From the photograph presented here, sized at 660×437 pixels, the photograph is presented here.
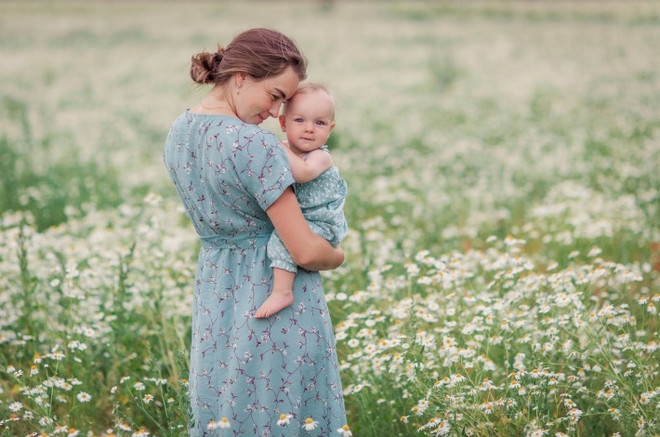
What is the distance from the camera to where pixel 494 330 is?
3.67m

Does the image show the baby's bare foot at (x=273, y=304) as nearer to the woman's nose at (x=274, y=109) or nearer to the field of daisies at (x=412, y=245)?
the field of daisies at (x=412, y=245)

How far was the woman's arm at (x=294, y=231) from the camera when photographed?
279 centimetres

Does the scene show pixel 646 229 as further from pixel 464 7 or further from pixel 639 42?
pixel 464 7

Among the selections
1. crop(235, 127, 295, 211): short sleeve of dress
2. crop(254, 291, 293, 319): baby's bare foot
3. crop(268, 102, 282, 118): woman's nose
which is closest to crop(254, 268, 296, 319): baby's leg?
crop(254, 291, 293, 319): baby's bare foot

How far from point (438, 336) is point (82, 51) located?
70.3ft

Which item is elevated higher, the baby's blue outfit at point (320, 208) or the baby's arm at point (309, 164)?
the baby's arm at point (309, 164)

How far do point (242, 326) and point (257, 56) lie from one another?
100cm

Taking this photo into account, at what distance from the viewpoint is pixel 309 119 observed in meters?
2.91

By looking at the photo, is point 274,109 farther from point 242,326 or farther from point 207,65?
point 242,326

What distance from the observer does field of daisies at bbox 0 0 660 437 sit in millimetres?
3453

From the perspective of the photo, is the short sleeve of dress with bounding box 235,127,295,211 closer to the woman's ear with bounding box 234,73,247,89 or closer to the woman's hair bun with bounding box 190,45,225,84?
the woman's ear with bounding box 234,73,247,89

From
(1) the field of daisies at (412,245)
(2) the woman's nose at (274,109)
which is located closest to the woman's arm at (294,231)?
(2) the woman's nose at (274,109)

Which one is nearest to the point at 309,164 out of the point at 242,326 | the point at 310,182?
the point at 310,182

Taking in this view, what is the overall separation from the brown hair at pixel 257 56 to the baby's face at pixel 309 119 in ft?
0.36
